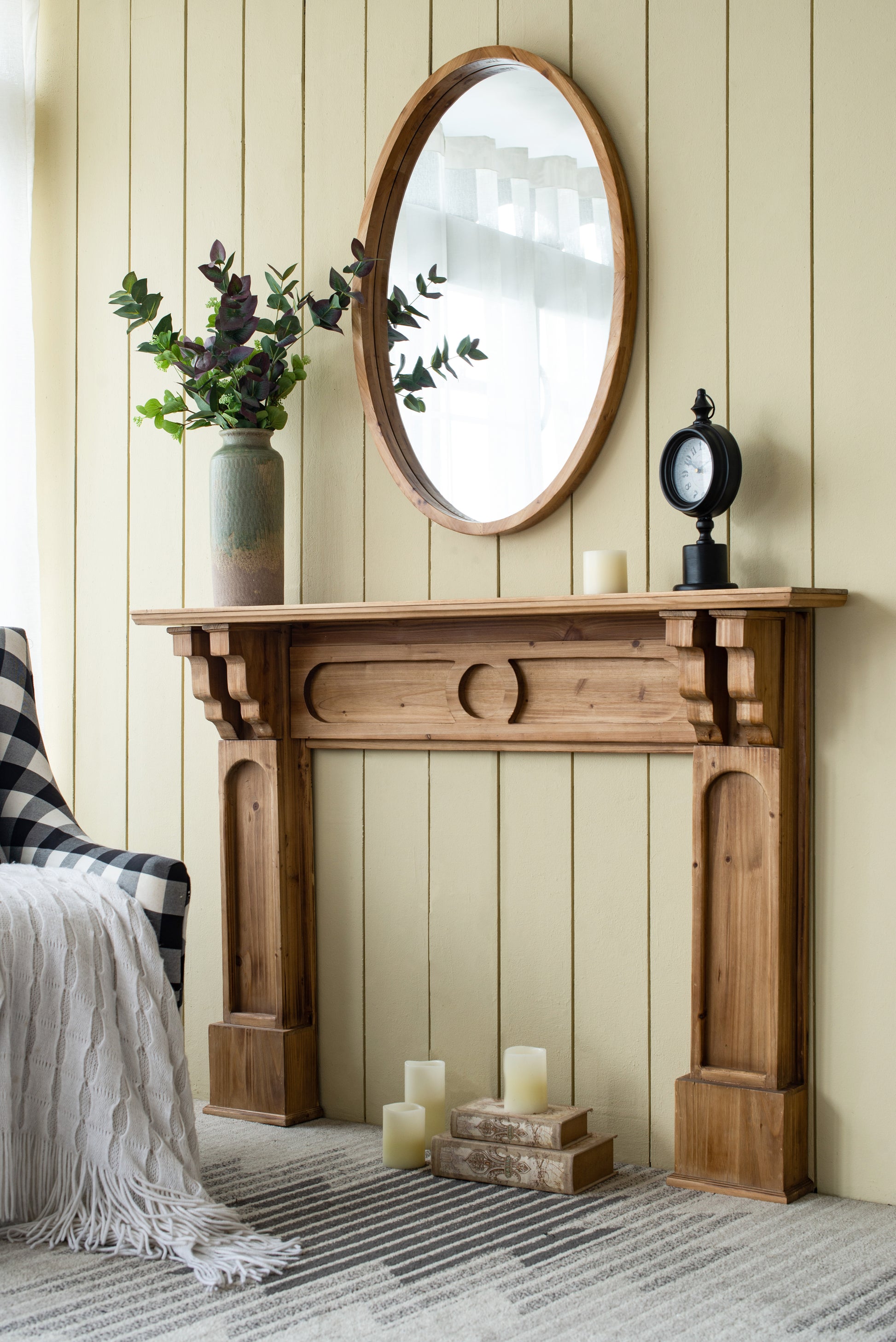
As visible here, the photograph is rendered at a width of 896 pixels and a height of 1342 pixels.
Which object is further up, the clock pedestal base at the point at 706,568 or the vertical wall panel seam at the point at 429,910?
the clock pedestal base at the point at 706,568

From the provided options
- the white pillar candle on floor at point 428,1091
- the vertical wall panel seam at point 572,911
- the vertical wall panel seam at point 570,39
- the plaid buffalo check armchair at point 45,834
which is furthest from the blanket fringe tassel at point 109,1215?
the vertical wall panel seam at point 570,39

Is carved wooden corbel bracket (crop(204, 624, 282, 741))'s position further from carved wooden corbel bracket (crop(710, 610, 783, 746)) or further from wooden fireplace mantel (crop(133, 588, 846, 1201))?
carved wooden corbel bracket (crop(710, 610, 783, 746))

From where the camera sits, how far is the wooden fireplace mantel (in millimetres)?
2008

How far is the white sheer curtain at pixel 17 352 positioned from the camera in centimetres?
288

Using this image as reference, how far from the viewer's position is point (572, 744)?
7.36 feet

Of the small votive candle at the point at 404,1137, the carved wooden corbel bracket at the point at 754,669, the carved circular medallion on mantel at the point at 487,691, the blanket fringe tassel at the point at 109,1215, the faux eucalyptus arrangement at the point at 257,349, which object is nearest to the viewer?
the blanket fringe tassel at the point at 109,1215

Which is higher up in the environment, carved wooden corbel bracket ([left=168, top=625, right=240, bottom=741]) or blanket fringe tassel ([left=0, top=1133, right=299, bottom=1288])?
→ carved wooden corbel bracket ([left=168, top=625, right=240, bottom=741])

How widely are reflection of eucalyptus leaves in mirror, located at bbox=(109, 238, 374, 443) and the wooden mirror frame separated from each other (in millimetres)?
51

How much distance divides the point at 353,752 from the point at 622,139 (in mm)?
1132

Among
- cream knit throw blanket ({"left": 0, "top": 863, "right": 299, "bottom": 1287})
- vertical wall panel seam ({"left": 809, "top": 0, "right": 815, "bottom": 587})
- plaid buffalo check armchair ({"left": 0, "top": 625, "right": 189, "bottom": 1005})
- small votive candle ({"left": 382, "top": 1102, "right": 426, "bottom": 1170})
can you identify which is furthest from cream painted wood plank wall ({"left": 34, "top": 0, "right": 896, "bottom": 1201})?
cream knit throw blanket ({"left": 0, "top": 863, "right": 299, "bottom": 1287})

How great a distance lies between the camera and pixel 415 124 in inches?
94.3

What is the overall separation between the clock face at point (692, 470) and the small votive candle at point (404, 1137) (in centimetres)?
104

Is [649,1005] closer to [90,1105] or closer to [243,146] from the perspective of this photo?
[90,1105]

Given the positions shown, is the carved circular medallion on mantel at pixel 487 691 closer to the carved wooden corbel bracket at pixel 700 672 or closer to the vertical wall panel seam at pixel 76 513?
the carved wooden corbel bracket at pixel 700 672
